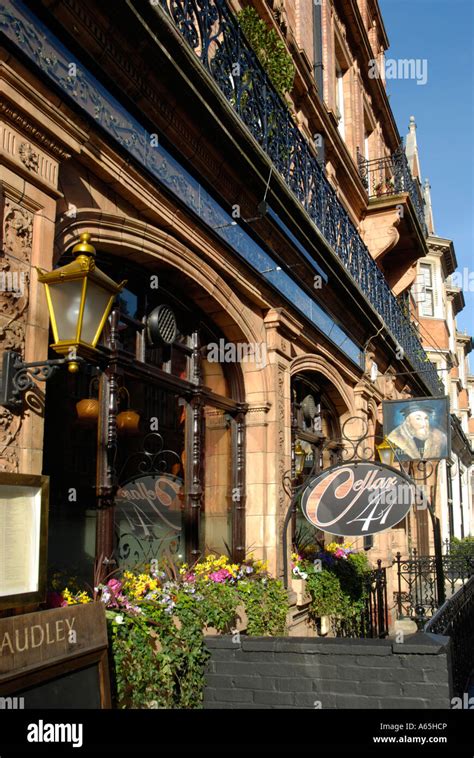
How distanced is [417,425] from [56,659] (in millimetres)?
11390

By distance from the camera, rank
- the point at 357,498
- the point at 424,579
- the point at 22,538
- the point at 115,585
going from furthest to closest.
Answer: the point at 424,579 < the point at 357,498 < the point at 115,585 < the point at 22,538

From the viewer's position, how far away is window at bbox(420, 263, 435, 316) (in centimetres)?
3525

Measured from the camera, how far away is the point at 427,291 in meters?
35.7

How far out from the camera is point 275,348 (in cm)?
862

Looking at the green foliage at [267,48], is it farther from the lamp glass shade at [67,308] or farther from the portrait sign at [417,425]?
the portrait sign at [417,425]

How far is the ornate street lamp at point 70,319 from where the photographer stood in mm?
3979

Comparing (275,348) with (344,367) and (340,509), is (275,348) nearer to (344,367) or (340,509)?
(340,509)

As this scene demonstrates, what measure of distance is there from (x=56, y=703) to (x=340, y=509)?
13.2 ft

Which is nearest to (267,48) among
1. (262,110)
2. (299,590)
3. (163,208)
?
(262,110)

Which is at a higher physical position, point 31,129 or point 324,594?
point 31,129

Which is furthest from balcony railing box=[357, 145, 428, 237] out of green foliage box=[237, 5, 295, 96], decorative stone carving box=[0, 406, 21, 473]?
decorative stone carving box=[0, 406, 21, 473]

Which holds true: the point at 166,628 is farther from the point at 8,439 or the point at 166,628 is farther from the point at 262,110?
the point at 262,110

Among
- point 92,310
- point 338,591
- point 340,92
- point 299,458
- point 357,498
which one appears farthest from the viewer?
point 340,92
